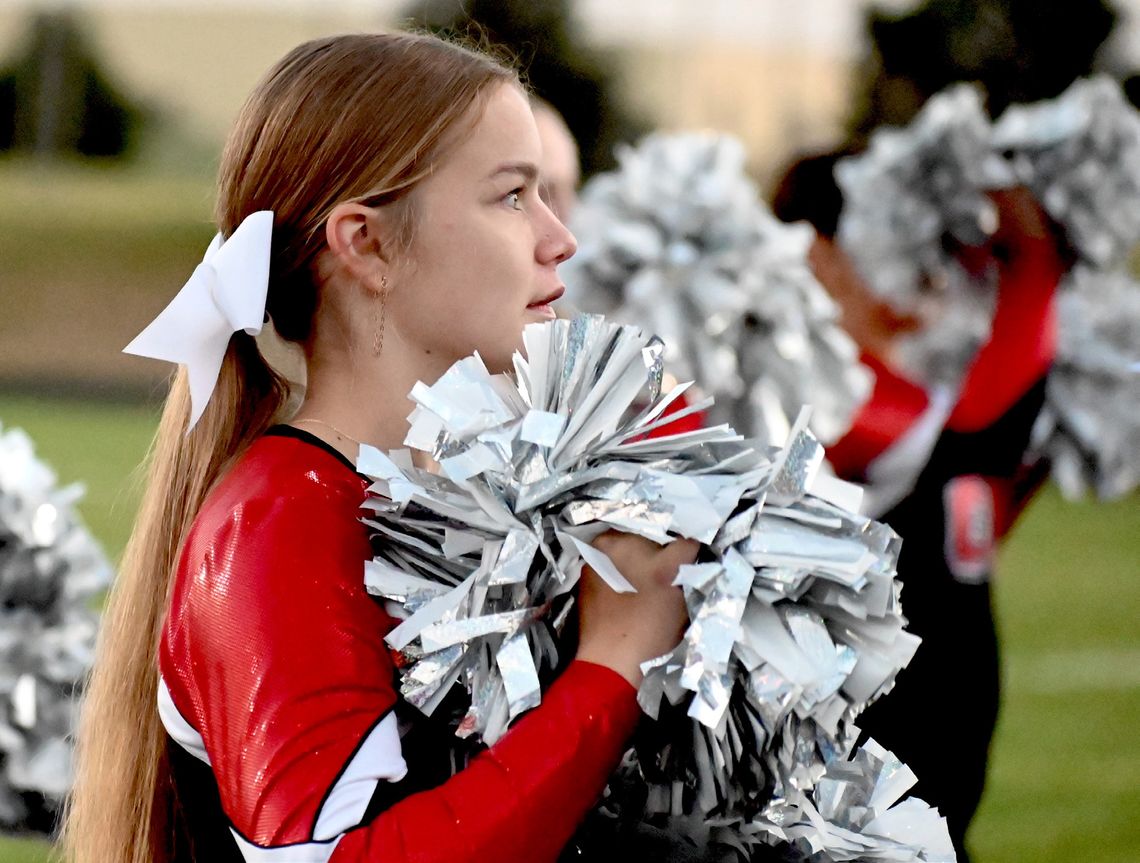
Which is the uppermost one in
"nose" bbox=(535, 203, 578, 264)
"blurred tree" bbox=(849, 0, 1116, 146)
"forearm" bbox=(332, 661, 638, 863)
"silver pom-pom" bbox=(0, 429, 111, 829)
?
"nose" bbox=(535, 203, 578, 264)

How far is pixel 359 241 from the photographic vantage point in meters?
1.62

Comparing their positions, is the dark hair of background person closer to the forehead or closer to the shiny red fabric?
the shiny red fabric

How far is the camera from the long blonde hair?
1607mm

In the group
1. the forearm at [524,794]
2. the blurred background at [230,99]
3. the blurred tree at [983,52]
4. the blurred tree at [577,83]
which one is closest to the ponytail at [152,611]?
the forearm at [524,794]

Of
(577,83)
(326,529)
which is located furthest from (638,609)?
(577,83)

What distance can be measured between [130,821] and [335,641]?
0.41 meters

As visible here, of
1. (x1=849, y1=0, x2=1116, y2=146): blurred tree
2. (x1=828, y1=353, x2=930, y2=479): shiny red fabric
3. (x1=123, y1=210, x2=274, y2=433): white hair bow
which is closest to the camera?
(x1=123, y1=210, x2=274, y2=433): white hair bow

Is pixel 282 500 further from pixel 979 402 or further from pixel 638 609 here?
pixel 979 402

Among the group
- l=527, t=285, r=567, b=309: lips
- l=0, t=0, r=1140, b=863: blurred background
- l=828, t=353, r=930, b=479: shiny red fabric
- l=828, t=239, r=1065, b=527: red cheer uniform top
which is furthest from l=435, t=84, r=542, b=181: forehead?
A: l=0, t=0, r=1140, b=863: blurred background

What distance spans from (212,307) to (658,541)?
0.52 metres

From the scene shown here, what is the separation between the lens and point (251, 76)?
25.0 m

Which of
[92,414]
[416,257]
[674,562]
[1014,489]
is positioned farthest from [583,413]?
[92,414]

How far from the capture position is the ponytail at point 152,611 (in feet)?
5.51

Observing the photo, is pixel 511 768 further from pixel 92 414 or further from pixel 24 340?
pixel 24 340
